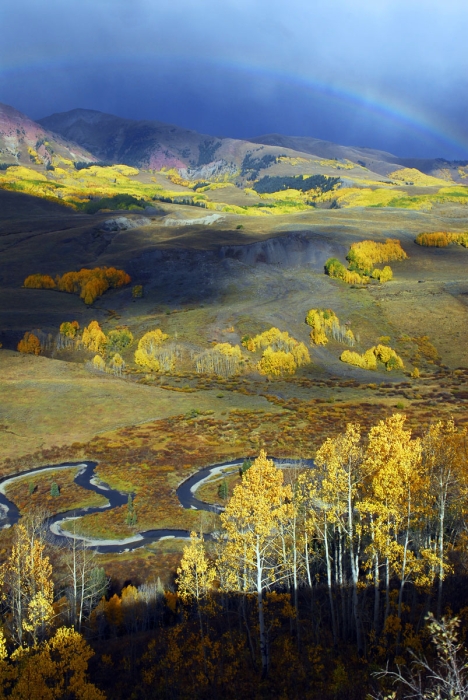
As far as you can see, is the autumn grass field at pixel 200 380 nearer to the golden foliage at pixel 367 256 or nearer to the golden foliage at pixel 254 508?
the golden foliage at pixel 367 256

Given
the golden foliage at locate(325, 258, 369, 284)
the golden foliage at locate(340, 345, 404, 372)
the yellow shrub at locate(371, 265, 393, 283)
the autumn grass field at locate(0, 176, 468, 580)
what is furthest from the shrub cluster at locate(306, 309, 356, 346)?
the yellow shrub at locate(371, 265, 393, 283)

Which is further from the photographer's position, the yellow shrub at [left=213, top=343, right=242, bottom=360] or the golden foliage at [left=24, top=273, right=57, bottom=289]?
the golden foliage at [left=24, top=273, right=57, bottom=289]

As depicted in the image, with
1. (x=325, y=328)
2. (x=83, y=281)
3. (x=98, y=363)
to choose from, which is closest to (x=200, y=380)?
(x=98, y=363)

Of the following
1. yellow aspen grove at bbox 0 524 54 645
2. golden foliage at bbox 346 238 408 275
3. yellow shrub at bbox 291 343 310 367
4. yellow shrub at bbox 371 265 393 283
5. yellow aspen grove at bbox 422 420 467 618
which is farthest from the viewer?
golden foliage at bbox 346 238 408 275

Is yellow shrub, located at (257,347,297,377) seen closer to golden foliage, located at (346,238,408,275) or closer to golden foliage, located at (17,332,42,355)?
golden foliage, located at (17,332,42,355)

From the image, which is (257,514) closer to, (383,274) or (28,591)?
(28,591)

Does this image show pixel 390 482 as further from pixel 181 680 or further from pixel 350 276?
pixel 350 276

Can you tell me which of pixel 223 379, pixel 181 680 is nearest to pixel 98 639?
→ pixel 181 680
